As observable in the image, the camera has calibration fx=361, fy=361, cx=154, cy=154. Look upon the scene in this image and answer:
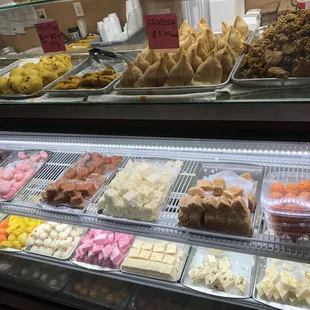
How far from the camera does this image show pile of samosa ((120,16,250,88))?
135cm

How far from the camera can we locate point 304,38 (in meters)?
1.20

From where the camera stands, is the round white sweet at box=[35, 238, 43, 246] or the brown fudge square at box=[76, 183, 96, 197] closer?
the brown fudge square at box=[76, 183, 96, 197]

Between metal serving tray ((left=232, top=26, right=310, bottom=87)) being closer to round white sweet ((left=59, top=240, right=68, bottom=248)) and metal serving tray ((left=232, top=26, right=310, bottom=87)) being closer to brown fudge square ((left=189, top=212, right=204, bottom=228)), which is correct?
brown fudge square ((left=189, top=212, right=204, bottom=228))

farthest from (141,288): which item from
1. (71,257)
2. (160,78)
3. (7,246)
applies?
(160,78)

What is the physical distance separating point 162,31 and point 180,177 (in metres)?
0.77

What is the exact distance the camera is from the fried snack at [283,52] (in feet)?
3.88

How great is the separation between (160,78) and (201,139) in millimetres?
290

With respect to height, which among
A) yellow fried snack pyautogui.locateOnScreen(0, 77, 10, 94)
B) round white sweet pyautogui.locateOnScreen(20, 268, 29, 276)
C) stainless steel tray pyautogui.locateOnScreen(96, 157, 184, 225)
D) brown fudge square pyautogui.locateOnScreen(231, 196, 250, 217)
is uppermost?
yellow fried snack pyautogui.locateOnScreen(0, 77, 10, 94)

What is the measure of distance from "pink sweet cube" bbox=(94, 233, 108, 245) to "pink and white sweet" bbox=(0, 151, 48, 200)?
0.52 metres

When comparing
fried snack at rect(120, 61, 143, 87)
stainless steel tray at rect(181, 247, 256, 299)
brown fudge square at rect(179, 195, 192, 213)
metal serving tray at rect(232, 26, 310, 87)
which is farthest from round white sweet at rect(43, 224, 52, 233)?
metal serving tray at rect(232, 26, 310, 87)

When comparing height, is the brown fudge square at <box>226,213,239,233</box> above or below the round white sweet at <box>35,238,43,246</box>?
above

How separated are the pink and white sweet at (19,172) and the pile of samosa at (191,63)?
997mm

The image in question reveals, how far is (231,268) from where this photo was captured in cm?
185

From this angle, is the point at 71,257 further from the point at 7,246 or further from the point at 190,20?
the point at 190,20
